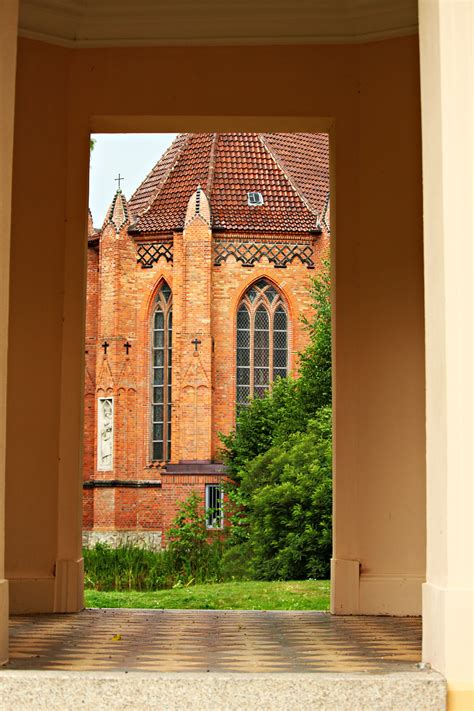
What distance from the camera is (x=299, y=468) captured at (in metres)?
23.8

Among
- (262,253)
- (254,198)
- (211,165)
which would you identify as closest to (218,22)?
(262,253)

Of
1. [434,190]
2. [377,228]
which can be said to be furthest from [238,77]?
[434,190]

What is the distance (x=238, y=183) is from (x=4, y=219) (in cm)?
3324

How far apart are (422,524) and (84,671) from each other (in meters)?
4.08

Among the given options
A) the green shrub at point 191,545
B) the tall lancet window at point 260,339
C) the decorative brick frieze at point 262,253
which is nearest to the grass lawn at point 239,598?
the green shrub at point 191,545

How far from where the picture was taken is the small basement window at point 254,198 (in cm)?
3688

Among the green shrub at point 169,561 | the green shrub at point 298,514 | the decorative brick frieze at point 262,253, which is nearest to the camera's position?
the green shrub at point 298,514

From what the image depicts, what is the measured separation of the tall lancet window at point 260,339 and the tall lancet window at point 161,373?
2.49 meters

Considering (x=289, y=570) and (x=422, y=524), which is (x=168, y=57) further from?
(x=289, y=570)

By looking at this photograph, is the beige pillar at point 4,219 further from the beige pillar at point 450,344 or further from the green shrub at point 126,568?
the green shrub at point 126,568

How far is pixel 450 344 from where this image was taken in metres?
4.10

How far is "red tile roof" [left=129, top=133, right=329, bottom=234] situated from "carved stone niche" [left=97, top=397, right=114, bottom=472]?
614cm

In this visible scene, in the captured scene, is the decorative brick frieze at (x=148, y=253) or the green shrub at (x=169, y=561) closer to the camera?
the green shrub at (x=169, y=561)

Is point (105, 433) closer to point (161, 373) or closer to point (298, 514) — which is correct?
point (161, 373)
